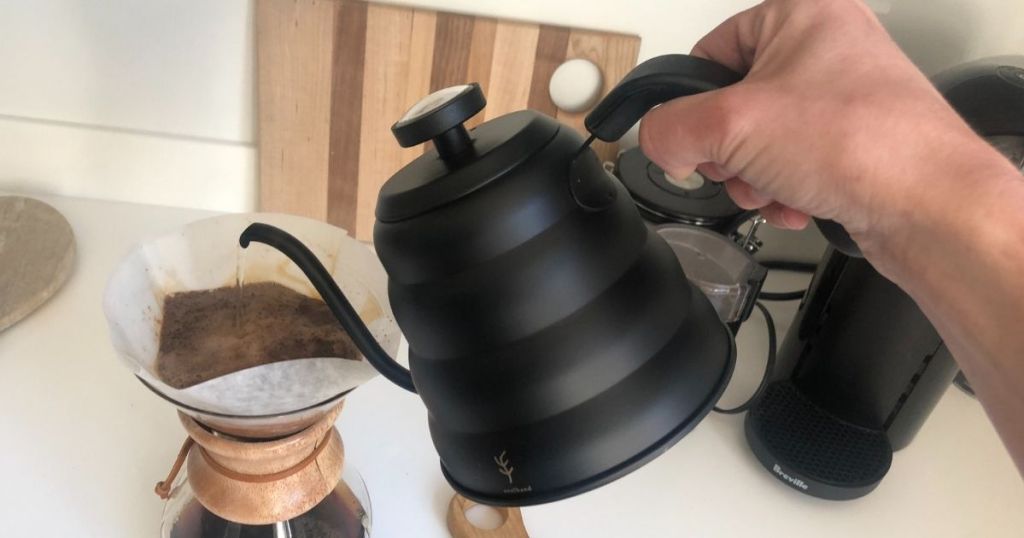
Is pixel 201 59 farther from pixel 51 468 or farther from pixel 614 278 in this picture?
pixel 614 278

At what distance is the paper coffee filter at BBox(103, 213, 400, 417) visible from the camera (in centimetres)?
51

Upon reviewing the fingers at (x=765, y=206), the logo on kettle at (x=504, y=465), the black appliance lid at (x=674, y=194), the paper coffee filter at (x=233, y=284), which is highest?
the fingers at (x=765, y=206)

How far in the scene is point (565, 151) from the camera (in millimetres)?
394

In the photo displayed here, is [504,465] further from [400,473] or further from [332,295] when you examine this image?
[400,473]

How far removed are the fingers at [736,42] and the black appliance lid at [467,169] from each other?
0.16 meters

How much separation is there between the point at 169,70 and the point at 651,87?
25.4 inches

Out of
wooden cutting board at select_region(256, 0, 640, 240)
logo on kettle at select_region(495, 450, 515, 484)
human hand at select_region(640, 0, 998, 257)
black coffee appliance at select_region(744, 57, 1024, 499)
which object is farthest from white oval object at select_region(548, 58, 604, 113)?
logo on kettle at select_region(495, 450, 515, 484)

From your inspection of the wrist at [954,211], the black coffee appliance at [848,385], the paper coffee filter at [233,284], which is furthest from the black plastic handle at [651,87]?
the black coffee appliance at [848,385]

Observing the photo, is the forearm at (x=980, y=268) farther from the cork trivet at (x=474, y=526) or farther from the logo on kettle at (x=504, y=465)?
the cork trivet at (x=474, y=526)

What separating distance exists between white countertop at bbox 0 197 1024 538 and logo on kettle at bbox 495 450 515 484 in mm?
318

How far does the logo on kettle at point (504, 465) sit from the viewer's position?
376mm

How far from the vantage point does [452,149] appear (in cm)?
39

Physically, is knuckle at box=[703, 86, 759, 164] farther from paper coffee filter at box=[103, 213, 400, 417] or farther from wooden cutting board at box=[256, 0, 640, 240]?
wooden cutting board at box=[256, 0, 640, 240]

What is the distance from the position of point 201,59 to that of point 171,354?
401 millimetres
